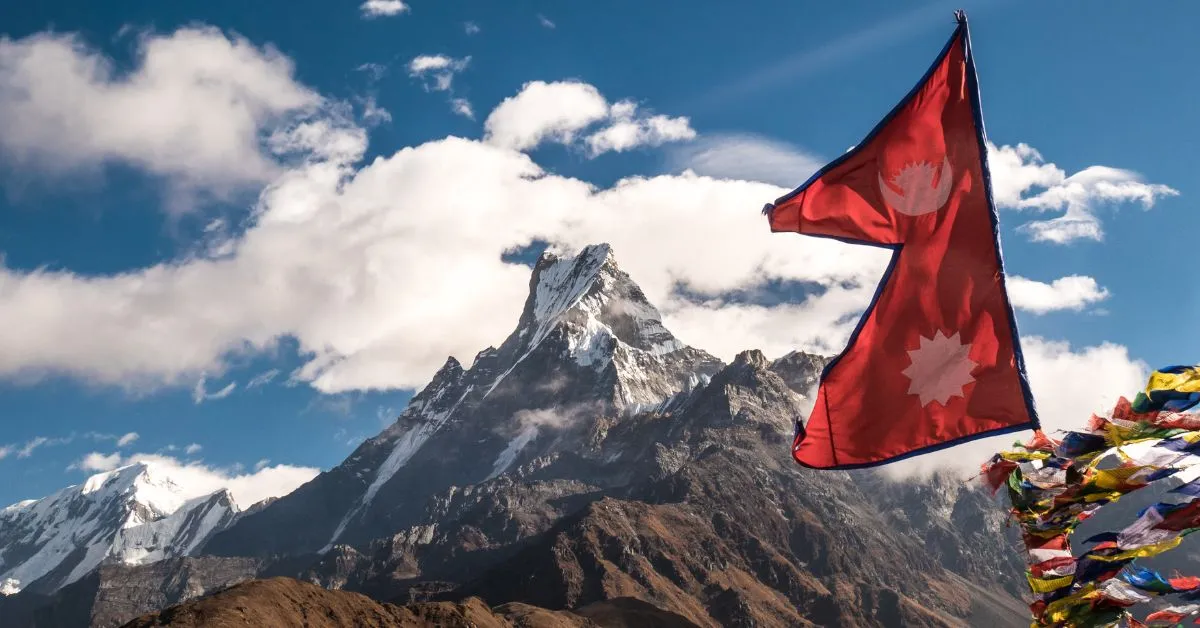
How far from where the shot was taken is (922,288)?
581 inches

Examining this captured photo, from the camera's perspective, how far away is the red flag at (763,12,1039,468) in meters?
14.0

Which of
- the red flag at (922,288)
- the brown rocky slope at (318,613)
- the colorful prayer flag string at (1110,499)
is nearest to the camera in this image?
the colorful prayer flag string at (1110,499)

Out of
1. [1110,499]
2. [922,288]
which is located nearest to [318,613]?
[922,288]

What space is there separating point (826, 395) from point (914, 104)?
4445mm

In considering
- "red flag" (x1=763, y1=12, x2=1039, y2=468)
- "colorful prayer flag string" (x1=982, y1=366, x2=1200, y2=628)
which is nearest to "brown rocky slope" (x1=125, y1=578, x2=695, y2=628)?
"colorful prayer flag string" (x1=982, y1=366, x2=1200, y2=628)

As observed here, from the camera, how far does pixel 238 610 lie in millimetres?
102438

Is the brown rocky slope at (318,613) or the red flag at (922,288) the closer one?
the red flag at (922,288)

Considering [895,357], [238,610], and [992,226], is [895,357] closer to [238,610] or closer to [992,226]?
[992,226]

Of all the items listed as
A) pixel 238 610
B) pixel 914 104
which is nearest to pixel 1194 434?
pixel 914 104

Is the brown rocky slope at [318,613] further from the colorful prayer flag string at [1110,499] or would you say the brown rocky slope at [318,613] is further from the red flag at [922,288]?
the red flag at [922,288]

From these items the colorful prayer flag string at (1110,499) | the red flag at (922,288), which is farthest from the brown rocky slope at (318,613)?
the red flag at (922,288)

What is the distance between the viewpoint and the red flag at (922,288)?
45.8 feet

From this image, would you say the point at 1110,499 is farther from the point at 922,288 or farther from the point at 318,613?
the point at 318,613

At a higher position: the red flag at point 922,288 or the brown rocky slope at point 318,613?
the red flag at point 922,288
